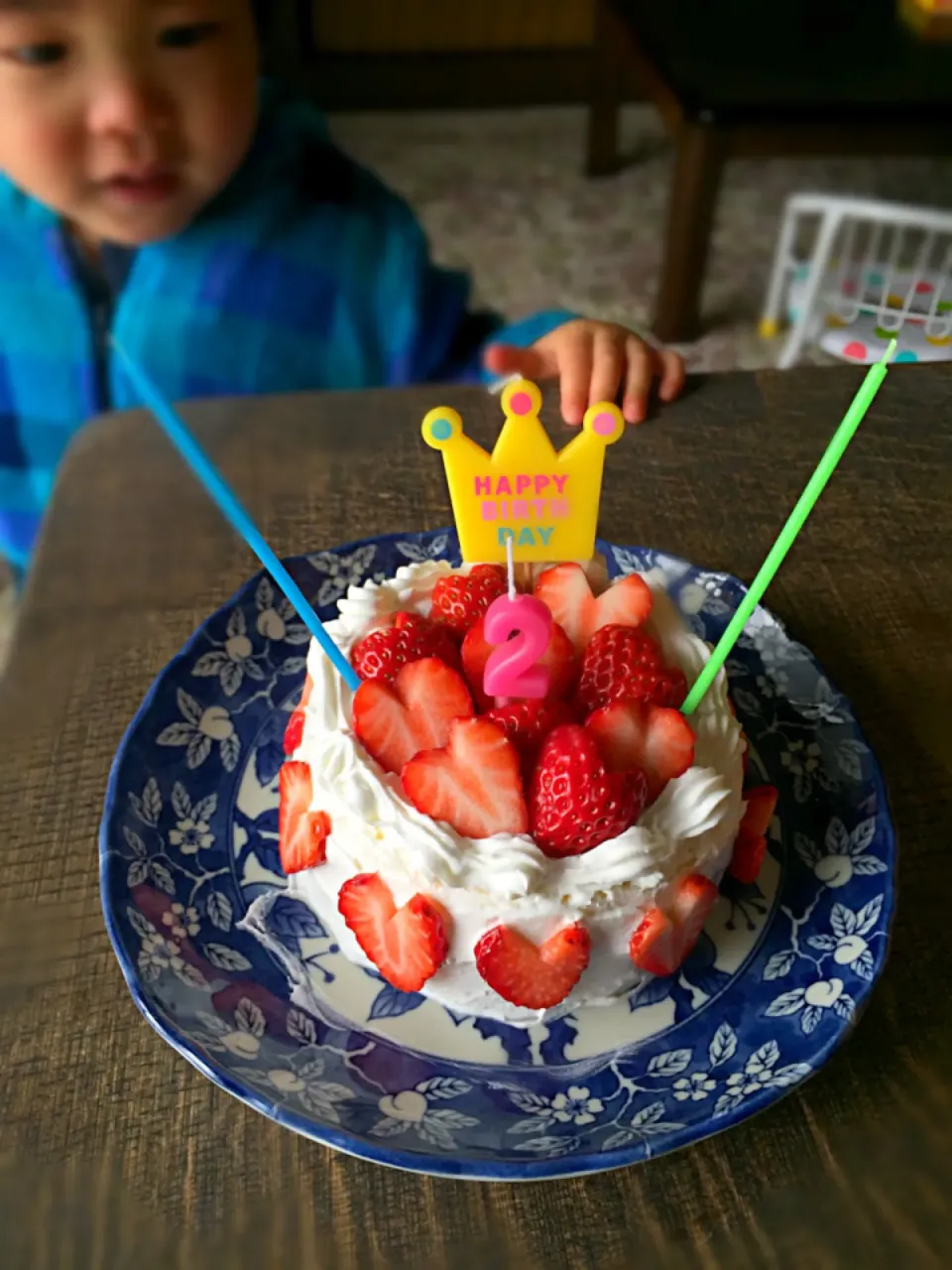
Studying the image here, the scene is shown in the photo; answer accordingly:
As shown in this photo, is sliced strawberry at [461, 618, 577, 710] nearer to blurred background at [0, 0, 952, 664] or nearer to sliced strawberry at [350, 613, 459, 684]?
sliced strawberry at [350, 613, 459, 684]

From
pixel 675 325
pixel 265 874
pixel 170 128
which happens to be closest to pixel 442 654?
pixel 265 874

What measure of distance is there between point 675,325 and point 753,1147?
219cm

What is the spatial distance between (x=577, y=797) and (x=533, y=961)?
4.5 inches

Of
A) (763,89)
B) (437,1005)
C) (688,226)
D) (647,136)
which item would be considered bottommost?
(647,136)

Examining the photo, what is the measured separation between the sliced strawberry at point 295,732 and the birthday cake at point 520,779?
0.03m

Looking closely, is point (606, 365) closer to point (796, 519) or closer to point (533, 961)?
point (796, 519)

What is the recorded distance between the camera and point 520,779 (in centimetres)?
68

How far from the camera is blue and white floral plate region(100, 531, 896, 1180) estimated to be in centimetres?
63

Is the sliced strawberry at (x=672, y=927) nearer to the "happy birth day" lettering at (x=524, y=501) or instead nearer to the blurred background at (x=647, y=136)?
the "happy birth day" lettering at (x=524, y=501)

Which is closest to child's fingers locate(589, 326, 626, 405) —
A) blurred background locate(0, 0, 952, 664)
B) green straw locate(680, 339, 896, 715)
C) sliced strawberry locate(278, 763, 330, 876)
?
green straw locate(680, 339, 896, 715)

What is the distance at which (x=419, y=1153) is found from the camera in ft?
1.95

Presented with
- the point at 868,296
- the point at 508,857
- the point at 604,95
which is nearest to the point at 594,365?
the point at 508,857

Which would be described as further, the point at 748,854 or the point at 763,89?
the point at 763,89

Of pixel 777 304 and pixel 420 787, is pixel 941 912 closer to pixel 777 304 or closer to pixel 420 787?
pixel 420 787
